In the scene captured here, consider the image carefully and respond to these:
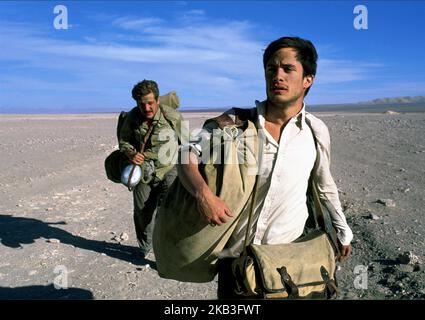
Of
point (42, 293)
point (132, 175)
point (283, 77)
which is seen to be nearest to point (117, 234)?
point (132, 175)

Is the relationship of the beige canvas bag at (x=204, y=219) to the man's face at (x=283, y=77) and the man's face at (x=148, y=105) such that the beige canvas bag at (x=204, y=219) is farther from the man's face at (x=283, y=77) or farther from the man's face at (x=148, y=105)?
the man's face at (x=148, y=105)

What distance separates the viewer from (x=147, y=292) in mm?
4633

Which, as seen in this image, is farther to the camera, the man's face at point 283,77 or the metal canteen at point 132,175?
the metal canteen at point 132,175

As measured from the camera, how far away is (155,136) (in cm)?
525

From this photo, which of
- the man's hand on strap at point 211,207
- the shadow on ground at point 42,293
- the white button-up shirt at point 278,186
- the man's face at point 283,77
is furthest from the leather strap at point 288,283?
the shadow on ground at point 42,293

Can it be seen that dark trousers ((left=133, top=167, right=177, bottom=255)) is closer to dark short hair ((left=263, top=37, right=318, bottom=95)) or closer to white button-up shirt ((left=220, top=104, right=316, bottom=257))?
white button-up shirt ((left=220, top=104, right=316, bottom=257))

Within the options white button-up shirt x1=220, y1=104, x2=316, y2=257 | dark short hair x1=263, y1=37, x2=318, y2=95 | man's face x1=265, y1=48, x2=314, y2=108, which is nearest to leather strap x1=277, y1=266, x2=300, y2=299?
white button-up shirt x1=220, y1=104, x2=316, y2=257

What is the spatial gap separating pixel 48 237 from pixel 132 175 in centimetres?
209

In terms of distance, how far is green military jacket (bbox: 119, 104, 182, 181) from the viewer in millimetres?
5246

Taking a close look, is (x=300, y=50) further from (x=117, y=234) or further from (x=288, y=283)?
(x=117, y=234)

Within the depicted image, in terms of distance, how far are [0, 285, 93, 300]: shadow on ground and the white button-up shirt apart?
2.58m

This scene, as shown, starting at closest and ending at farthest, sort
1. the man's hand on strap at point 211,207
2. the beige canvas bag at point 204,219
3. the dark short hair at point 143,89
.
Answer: the man's hand on strap at point 211,207 → the beige canvas bag at point 204,219 → the dark short hair at point 143,89

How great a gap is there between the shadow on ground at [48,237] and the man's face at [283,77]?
11.2ft

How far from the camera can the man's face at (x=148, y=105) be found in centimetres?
507
